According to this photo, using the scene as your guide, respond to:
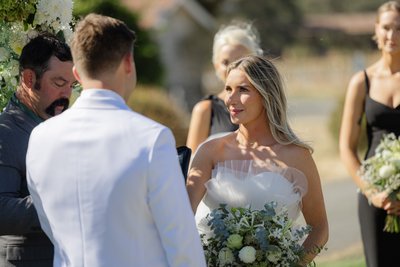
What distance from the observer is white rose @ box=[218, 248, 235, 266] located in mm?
4199

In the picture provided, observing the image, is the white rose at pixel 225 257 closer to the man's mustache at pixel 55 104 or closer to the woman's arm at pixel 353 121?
the man's mustache at pixel 55 104

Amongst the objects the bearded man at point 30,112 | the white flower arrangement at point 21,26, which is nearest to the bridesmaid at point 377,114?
the white flower arrangement at point 21,26

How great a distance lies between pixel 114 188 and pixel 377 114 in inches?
139

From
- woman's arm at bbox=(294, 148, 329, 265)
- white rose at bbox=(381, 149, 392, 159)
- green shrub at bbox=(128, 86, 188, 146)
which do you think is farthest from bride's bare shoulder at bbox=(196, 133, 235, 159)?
green shrub at bbox=(128, 86, 188, 146)

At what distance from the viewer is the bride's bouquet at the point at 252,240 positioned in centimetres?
417

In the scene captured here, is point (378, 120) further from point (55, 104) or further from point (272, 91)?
point (55, 104)

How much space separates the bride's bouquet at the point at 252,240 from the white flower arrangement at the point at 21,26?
137 centimetres

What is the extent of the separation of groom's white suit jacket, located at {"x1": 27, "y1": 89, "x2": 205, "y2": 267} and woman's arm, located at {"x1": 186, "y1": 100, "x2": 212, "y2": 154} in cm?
293

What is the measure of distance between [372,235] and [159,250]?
129 inches

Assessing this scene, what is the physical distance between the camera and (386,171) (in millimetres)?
5215

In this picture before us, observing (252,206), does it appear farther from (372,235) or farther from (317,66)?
(317,66)

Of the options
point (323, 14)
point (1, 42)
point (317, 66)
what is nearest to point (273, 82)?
point (1, 42)

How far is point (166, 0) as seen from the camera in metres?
39.0

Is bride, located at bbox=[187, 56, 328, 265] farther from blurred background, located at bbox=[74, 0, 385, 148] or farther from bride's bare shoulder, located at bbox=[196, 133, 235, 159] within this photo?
blurred background, located at bbox=[74, 0, 385, 148]
